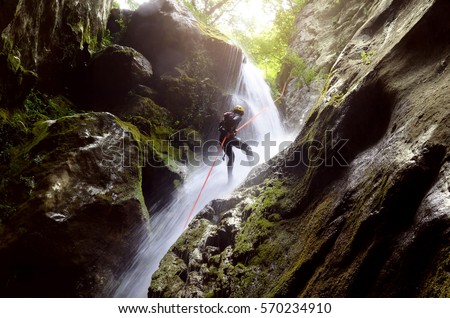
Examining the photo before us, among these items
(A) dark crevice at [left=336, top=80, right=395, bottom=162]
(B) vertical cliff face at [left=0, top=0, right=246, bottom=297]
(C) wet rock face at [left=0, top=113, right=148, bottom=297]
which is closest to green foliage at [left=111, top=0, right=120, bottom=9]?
(B) vertical cliff face at [left=0, top=0, right=246, bottom=297]

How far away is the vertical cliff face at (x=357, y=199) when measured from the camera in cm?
239

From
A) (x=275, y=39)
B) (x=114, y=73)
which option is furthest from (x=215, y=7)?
(x=114, y=73)

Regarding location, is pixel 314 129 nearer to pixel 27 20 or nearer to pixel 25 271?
pixel 25 271

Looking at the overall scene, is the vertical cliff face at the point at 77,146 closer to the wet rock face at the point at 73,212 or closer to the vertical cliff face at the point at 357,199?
the wet rock face at the point at 73,212

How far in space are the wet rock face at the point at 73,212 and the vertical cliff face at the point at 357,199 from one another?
1.77 metres

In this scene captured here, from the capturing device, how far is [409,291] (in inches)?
85.7

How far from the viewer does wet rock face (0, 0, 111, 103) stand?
624 centimetres

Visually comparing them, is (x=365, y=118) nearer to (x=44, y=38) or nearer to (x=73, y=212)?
(x=73, y=212)

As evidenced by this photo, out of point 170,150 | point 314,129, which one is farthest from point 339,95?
point 170,150

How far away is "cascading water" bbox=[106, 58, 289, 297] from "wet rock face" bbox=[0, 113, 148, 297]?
0.40 meters

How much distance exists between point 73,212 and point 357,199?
516 cm

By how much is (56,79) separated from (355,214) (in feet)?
31.6

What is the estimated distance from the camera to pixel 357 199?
10.4 feet

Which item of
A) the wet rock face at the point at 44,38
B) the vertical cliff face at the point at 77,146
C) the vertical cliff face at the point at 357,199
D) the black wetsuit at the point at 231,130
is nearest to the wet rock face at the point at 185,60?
the vertical cliff face at the point at 77,146
